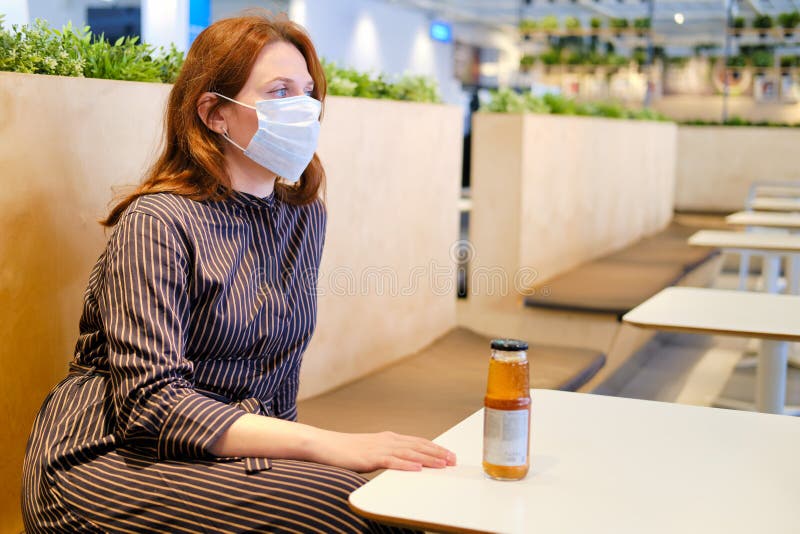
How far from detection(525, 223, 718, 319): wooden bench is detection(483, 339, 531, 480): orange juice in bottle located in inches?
127

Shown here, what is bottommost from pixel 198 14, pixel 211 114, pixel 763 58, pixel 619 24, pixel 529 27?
pixel 211 114

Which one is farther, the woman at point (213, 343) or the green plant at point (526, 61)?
the green plant at point (526, 61)

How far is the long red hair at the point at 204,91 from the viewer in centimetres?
193

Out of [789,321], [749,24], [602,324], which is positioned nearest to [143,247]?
[789,321]

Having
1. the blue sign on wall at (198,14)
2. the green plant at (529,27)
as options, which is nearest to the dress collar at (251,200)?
the blue sign on wall at (198,14)

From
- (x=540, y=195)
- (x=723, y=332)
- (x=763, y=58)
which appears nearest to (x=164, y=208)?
(x=723, y=332)

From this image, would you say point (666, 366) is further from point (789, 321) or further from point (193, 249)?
point (193, 249)

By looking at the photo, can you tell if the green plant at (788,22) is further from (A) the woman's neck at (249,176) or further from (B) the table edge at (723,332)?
(A) the woman's neck at (249,176)

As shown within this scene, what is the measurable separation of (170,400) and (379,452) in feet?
1.22

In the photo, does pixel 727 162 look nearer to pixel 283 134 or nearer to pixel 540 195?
pixel 540 195

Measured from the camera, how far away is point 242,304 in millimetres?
1886

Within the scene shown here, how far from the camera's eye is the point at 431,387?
3.18 m

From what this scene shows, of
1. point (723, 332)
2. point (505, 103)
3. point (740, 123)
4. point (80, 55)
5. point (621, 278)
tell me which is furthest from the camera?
point (740, 123)

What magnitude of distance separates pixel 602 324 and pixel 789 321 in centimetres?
185
